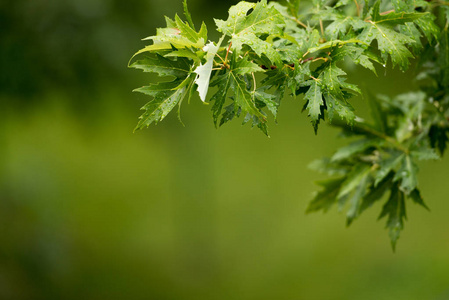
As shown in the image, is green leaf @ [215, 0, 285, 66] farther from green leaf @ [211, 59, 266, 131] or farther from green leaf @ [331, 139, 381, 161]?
green leaf @ [331, 139, 381, 161]

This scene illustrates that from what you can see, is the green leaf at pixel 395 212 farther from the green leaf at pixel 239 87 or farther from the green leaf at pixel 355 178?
the green leaf at pixel 239 87

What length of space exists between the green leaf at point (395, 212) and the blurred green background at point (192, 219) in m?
2.40

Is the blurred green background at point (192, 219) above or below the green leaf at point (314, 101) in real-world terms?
below

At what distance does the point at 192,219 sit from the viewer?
13.9ft

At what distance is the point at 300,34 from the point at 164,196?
134 inches

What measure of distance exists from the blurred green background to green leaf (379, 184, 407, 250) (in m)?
2.40

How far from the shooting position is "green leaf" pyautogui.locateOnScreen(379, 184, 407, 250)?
4.02 feet

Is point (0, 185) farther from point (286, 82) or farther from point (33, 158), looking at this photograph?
point (286, 82)

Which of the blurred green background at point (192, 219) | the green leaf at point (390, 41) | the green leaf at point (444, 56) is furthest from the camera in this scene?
→ the blurred green background at point (192, 219)

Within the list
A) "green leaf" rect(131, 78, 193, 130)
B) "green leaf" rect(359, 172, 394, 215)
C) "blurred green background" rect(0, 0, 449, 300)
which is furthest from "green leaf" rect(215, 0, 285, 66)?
"blurred green background" rect(0, 0, 449, 300)

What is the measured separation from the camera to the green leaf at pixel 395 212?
1.23 m

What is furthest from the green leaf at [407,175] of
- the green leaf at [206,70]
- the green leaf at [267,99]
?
the green leaf at [206,70]

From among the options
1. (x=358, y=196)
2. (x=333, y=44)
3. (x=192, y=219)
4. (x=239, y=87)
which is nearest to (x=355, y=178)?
(x=358, y=196)

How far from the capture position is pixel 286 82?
2.74 ft
